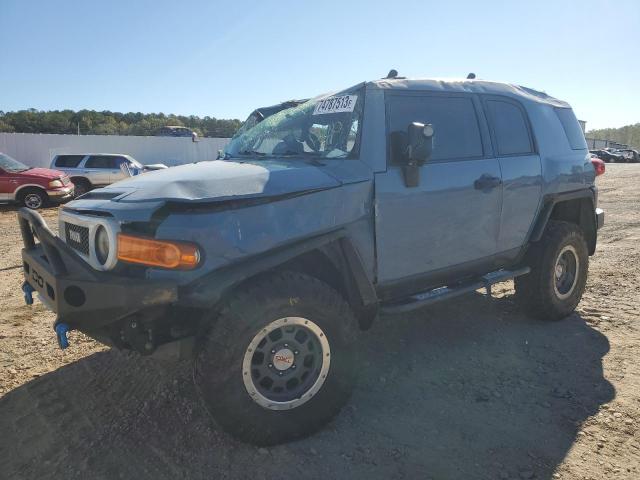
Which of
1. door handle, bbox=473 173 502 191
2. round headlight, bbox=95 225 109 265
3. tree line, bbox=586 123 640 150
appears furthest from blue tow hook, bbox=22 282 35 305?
tree line, bbox=586 123 640 150

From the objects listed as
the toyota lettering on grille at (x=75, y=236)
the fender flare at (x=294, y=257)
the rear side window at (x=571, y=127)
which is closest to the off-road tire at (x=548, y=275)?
the rear side window at (x=571, y=127)

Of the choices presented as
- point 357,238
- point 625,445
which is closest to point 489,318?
point 625,445

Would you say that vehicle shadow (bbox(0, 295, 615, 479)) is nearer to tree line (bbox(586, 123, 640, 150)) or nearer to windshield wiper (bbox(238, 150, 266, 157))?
windshield wiper (bbox(238, 150, 266, 157))

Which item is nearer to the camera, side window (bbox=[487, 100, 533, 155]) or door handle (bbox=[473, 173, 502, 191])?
door handle (bbox=[473, 173, 502, 191])

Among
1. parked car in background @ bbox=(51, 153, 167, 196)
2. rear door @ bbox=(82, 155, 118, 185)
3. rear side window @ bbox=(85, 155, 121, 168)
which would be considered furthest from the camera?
rear side window @ bbox=(85, 155, 121, 168)

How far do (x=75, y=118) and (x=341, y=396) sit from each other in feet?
200

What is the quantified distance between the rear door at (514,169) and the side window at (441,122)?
265 mm

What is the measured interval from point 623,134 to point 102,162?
127 metres

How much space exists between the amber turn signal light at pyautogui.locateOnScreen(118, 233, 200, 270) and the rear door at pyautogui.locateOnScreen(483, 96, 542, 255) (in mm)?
2629

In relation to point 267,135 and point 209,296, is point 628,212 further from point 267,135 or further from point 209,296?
point 209,296

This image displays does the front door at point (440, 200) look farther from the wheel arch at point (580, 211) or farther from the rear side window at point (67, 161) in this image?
the rear side window at point (67, 161)

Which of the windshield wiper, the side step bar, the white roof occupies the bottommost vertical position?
the side step bar

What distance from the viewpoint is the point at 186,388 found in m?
3.28

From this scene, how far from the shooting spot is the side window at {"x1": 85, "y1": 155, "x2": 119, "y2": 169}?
663 inches
